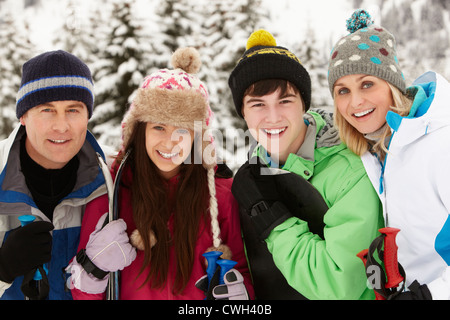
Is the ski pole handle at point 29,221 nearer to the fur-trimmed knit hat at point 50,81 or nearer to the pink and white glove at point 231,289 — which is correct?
the fur-trimmed knit hat at point 50,81

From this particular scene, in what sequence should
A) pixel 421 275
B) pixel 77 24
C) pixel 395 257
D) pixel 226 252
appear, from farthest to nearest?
pixel 77 24
pixel 226 252
pixel 421 275
pixel 395 257

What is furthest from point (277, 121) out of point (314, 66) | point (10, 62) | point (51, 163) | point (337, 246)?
point (10, 62)

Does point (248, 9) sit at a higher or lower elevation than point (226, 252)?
higher

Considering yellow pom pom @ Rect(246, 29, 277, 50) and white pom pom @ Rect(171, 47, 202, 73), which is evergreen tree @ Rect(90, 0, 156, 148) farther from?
yellow pom pom @ Rect(246, 29, 277, 50)

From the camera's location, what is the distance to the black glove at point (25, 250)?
2.51 metres

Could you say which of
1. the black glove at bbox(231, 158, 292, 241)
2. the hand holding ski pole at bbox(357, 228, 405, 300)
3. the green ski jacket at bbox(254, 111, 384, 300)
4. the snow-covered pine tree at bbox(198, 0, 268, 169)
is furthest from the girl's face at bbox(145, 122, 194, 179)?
the snow-covered pine tree at bbox(198, 0, 268, 169)

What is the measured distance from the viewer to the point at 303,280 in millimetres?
2379

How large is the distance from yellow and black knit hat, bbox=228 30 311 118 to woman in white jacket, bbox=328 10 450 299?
0.82 feet

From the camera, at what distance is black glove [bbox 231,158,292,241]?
8.16 feet

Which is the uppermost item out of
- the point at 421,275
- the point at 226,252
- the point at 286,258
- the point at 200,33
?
the point at 200,33

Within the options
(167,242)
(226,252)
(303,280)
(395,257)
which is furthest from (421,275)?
(167,242)

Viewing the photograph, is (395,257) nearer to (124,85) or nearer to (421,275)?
(421,275)

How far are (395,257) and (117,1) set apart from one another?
13.3m

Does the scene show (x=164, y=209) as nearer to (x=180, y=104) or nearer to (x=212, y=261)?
(x=212, y=261)
